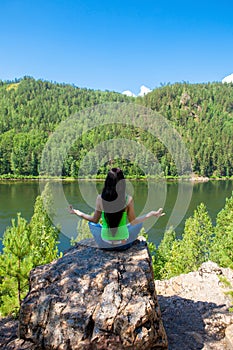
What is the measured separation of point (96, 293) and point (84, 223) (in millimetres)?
21484

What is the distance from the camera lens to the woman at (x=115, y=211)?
5648 mm

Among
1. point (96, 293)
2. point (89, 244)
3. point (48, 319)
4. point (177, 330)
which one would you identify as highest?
point (89, 244)

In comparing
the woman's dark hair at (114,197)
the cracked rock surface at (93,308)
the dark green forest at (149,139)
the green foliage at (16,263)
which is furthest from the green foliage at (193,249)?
the woman's dark hair at (114,197)

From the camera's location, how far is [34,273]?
19.3 ft

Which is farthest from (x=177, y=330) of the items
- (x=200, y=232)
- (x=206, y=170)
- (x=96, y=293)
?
(x=206, y=170)

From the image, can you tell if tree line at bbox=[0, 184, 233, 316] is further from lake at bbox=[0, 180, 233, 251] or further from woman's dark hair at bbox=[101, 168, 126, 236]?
woman's dark hair at bbox=[101, 168, 126, 236]

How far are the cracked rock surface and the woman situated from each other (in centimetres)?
46

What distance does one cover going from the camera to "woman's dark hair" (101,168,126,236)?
5.61 metres

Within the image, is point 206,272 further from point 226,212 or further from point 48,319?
point 226,212

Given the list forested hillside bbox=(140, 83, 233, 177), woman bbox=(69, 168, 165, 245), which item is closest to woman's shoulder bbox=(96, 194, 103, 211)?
woman bbox=(69, 168, 165, 245)

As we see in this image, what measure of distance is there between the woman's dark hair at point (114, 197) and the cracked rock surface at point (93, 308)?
0.79 meters

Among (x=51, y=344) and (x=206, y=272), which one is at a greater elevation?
(x=51, y=344)

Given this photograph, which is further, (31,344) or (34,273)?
(34,273)

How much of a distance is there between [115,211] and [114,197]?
28 centimetres
